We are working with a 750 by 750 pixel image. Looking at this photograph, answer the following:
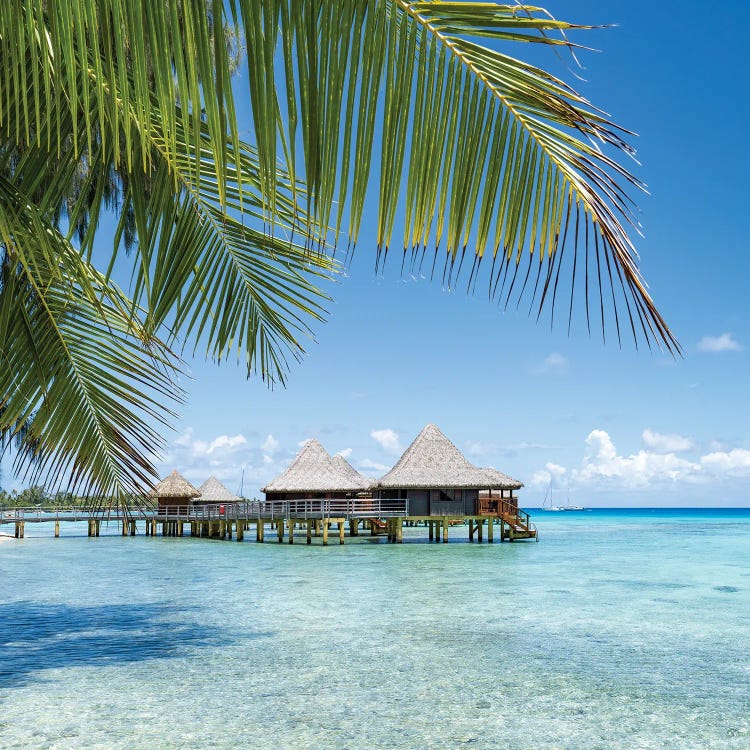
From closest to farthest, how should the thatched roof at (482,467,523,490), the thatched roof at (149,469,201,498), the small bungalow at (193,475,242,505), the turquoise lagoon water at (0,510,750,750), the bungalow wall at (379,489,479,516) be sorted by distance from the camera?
the turquoise lagoon water at (0,510,750,750) → the thatched roof at (482,467,523,490) → the bungalow wall at (379,489,479,516) → the thatched roof at (149,469,201,498) → the small bungalow at (193,475,242,505)

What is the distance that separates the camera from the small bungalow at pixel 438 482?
111 feet

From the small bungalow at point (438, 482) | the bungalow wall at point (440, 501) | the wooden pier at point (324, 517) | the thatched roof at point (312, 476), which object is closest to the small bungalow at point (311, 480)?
the thatched roof at point (312, 476)

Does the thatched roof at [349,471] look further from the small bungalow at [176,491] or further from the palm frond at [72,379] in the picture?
the palm frond at [72,379]

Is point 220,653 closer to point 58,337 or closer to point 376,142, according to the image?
point 58,337

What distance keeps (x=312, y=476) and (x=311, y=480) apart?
347mm

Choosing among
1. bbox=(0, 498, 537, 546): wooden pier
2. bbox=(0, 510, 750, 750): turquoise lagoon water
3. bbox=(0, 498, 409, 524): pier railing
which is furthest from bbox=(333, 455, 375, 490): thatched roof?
bbox=(0, 510, 750, 750): turquoise lagoon water

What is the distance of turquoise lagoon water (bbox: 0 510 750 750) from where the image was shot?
27.7ft

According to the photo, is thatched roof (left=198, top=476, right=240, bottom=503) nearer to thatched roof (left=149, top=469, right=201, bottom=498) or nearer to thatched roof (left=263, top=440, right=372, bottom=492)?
thatched roof (left=149, top=469, right=201, bottom=498)

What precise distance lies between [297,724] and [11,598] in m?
13.3

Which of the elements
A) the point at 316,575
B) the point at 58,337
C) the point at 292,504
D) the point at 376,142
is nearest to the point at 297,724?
the point at 58,337

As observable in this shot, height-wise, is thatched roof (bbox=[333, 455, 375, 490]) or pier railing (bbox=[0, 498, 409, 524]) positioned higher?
thatched roof (bbox=[333, 455, 375, 490])

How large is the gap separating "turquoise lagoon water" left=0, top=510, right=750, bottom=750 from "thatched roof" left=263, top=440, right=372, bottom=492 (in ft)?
43.7

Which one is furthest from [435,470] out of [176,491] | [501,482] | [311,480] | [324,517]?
[176,491]

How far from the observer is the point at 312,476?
37.9 metres
